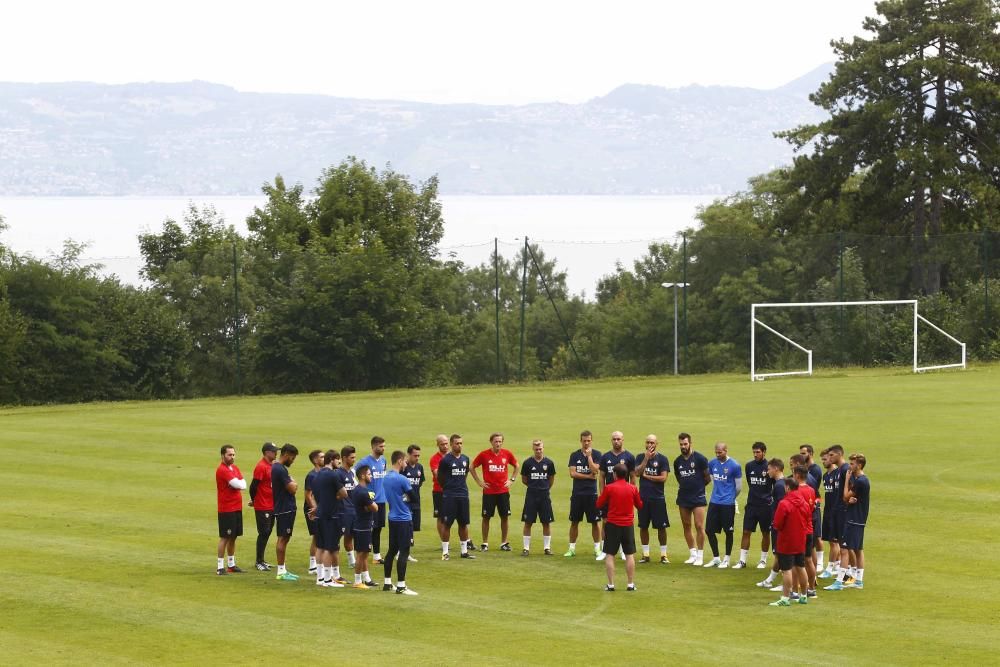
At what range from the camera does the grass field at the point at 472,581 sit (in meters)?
15.7

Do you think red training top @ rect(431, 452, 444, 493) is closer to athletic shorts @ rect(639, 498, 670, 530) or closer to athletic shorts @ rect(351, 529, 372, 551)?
athletic shorts @ rect(351, 529, 372, 551)

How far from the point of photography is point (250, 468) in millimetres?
28719

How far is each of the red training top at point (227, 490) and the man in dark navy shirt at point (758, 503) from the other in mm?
7214

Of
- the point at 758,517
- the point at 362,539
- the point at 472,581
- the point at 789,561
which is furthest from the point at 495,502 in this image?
the point at 789,561

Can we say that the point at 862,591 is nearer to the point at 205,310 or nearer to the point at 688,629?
the point at 688,629

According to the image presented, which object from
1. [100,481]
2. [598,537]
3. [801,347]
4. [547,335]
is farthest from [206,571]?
[547,335]

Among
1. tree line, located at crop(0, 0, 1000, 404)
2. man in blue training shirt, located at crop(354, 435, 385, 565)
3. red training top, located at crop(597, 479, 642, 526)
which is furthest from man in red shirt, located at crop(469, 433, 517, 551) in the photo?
tree line, located at crop(0, 0, 1000, 404)

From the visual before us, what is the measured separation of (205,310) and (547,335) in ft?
88.0

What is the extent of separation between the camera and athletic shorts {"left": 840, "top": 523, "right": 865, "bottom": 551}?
61.1 feet

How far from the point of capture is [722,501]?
2027 cm

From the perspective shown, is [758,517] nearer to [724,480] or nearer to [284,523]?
[724,480]


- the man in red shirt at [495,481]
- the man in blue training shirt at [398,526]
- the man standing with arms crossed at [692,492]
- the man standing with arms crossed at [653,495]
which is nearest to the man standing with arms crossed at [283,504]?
the man in blue training shirt at [398,526]

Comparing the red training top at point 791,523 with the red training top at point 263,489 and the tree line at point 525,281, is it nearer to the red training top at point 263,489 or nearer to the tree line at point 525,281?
the red training top at point 263,489

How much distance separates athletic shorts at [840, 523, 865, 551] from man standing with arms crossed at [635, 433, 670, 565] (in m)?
2.84
